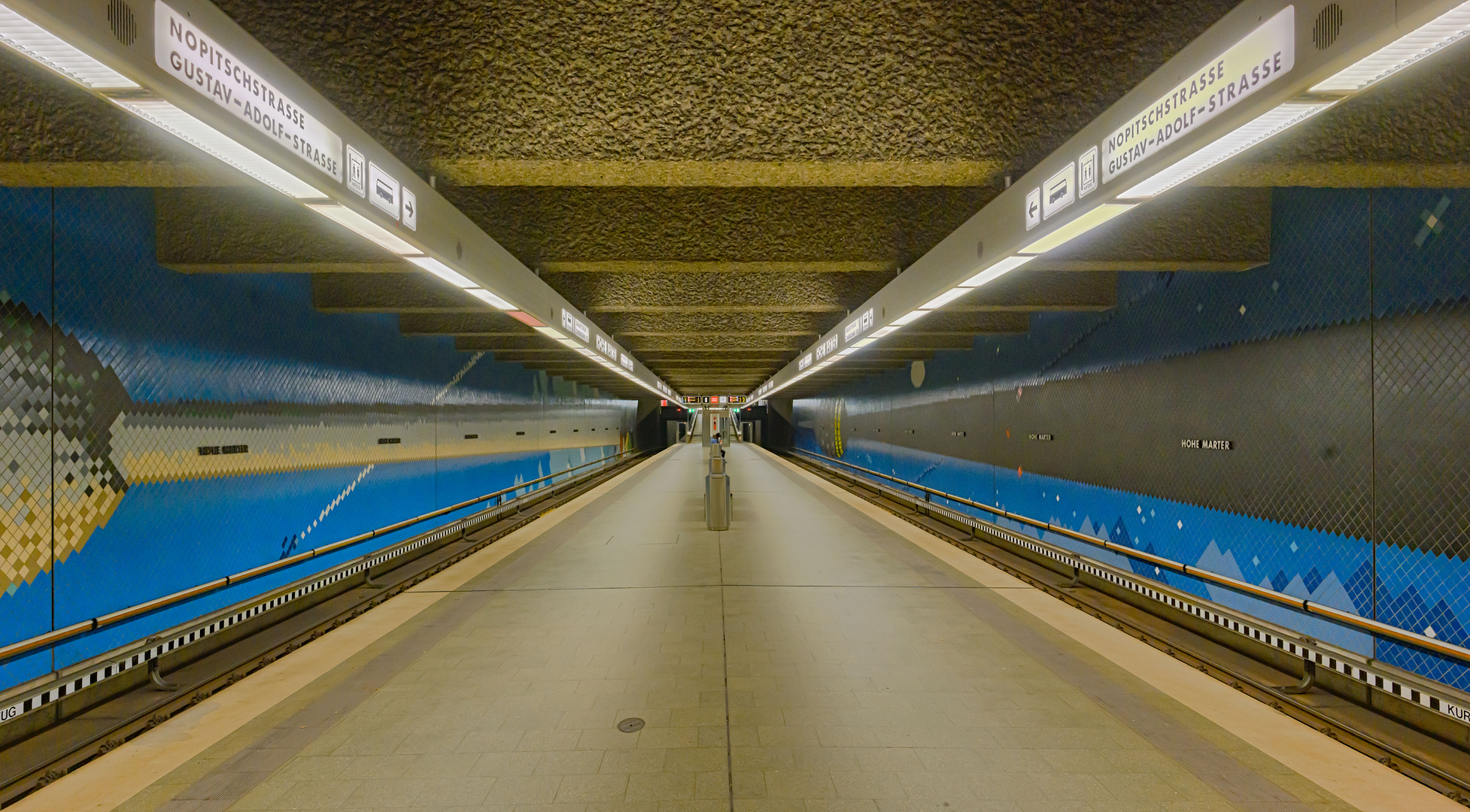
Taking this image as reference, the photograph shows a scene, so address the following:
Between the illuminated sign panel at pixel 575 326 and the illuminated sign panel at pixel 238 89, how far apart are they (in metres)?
3.41

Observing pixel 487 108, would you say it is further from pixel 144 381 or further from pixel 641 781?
pixel 144 381

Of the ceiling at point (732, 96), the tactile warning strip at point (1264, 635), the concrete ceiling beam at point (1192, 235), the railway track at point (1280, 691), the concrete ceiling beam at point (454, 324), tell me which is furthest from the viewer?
the concrete ceiling beam at point (454, 324)

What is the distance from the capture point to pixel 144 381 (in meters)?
4.16

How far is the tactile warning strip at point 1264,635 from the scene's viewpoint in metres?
2.87

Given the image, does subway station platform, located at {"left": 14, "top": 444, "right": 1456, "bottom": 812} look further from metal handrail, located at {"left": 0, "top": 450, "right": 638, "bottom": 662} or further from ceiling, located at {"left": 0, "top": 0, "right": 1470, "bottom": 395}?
ceiling, located at {"left": 0, "top": 0, "right": 1470, "bottom": 395}

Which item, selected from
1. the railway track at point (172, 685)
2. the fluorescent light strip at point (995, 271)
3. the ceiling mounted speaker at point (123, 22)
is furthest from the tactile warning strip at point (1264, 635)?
the railway track at point (172, 685)

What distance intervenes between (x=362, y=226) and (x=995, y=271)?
11.0ft

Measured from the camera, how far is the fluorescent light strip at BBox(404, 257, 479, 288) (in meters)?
3.32

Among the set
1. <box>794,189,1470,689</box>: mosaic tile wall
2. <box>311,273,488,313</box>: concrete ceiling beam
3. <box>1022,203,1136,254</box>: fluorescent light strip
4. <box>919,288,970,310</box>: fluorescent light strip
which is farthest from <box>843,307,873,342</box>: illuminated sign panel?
<box>311,273,488,313</box>: concrete ceiling beam

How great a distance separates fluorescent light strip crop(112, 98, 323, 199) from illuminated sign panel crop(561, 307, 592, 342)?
3426mm

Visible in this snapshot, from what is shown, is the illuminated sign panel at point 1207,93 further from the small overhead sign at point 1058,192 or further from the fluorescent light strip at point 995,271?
the fluorescent light strip at point 995,271

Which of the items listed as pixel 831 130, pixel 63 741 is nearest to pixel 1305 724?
pixel 831 130

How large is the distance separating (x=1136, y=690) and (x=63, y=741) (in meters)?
5.67

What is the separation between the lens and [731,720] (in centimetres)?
317
